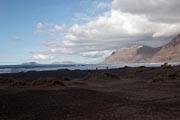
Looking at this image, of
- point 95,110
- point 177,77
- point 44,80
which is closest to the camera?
point 95,110

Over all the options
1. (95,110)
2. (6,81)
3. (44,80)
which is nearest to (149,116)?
(95,110)

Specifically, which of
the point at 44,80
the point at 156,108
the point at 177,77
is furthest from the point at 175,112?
the point at 177,77

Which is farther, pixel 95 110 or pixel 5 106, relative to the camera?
pixel 5 106

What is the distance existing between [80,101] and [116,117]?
582 cm

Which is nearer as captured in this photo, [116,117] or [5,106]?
[116,117]

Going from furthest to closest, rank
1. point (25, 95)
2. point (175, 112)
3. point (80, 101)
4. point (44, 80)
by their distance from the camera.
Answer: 1. point (44, 80)
2. point (25, 95)
3. point (80, 101)
4. point (175, 112)

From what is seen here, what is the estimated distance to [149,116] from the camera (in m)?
12.0

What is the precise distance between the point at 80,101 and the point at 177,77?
23.5 metres

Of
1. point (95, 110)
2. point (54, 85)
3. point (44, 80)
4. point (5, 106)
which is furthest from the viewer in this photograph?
point (44, 80)

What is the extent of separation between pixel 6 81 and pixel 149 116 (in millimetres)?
26313

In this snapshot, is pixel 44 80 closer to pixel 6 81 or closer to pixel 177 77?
pixel 6 81

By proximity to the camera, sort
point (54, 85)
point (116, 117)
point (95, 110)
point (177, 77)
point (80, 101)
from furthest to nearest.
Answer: point (177, 77) → point (54, 85) → point (80, 101) → point (95, 110) → point (116, 117)

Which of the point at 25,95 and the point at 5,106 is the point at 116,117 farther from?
the point at 25,95

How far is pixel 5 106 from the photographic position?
50.9ft
